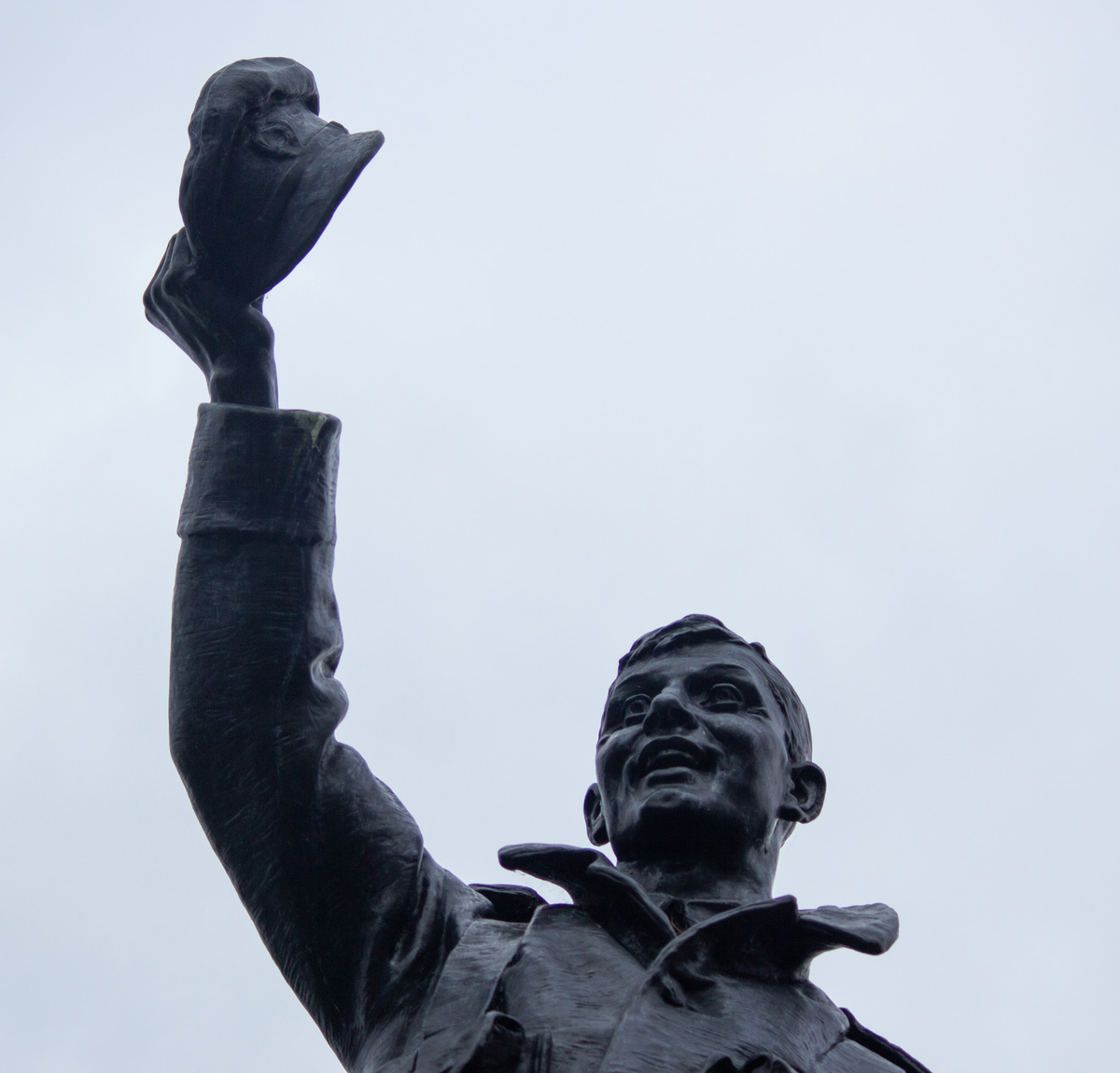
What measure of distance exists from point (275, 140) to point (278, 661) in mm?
1374

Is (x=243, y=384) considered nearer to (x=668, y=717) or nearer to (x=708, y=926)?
(x=668, y=717)

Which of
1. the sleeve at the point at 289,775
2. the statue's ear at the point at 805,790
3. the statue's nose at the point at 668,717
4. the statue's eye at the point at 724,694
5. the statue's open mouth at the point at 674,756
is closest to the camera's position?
the sleeve at the point at 289,775

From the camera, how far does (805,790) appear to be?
568 centimetres

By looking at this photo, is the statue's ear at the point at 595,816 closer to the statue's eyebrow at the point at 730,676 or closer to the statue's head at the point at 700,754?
the statue's head at the point at 700,754

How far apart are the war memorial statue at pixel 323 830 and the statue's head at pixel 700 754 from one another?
7.1 inches

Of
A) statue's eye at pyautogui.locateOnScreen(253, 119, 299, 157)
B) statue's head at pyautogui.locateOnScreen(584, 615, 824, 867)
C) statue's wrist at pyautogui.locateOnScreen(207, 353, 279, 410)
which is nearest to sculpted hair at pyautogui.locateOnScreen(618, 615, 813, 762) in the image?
statue's head at pyautogui.locateOnScreen(584, 615, 824, 867)

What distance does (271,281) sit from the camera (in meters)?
4.67

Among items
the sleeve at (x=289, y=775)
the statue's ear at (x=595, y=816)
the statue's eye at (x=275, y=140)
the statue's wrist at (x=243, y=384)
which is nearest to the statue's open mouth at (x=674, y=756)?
the statue's ear at (x=595, y=816)

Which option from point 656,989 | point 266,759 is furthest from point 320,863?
point 656,989

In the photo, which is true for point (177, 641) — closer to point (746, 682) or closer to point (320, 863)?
point (320, 863)


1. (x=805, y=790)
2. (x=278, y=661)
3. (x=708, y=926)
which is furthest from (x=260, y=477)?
(x=805, y=790)

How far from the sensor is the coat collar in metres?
4.30

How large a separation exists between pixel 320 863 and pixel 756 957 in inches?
42.8

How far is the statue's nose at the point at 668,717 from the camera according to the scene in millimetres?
5230
